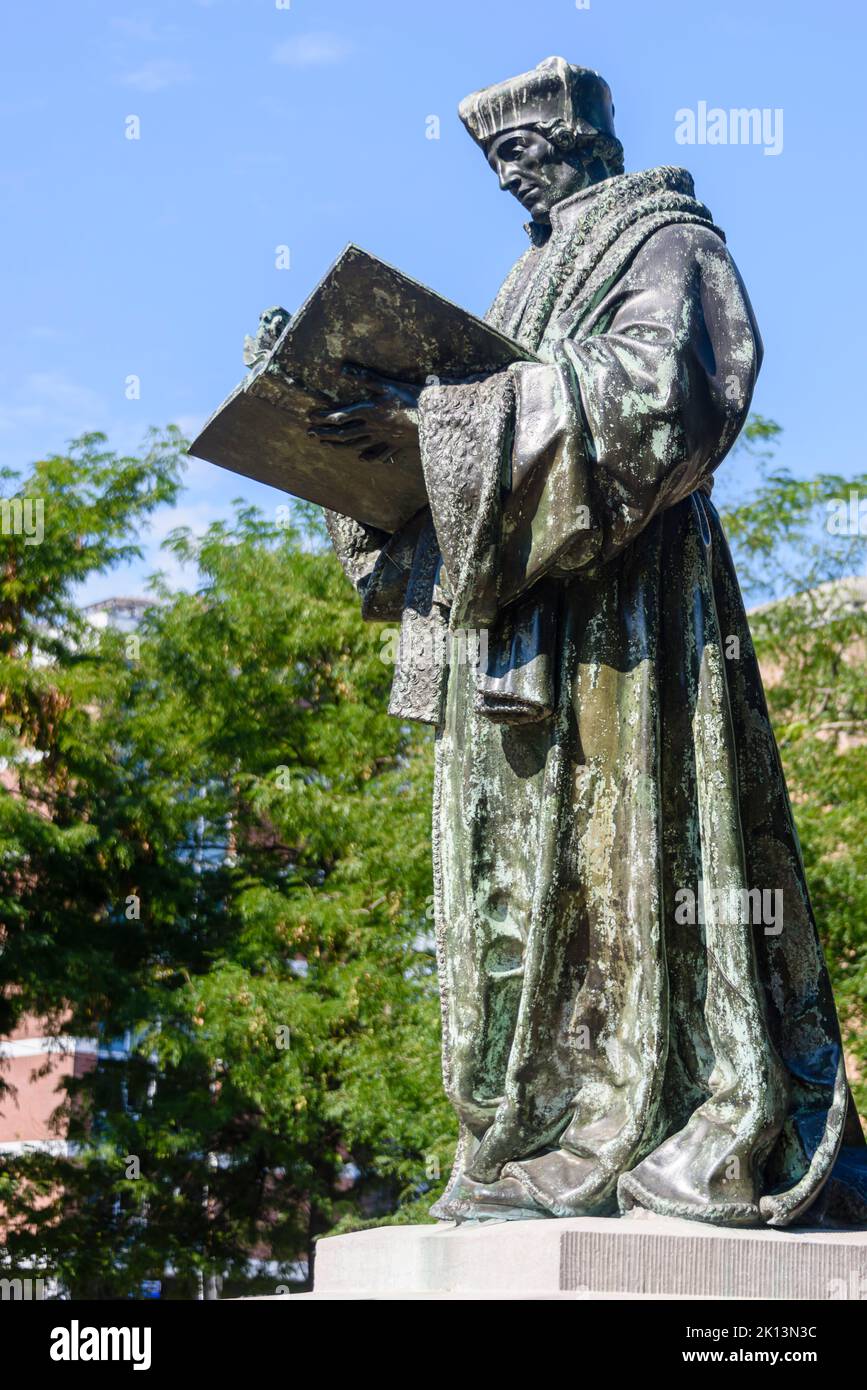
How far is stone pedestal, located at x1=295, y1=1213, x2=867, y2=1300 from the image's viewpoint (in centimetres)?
347

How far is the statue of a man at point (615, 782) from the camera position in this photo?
157 inches

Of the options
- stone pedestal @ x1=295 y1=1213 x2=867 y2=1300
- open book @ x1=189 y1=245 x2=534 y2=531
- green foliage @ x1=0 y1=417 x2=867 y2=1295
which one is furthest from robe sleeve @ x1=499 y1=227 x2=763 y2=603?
green foliage @ x1=0 y1=417 x2=867 y2=1295

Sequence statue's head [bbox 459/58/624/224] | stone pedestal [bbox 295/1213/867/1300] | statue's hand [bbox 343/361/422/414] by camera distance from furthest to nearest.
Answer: statue's head [bbox 459/58/624/224] → statue's hand [bbox 343/361/422/414] → stone pedestal [bbox 295/1213/867/1300]

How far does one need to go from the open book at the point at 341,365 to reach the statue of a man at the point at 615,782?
0.07 meters

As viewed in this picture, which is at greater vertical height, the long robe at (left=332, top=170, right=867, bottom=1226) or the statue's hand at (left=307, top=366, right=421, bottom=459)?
the statue's hand at (left=307, top=366, right=421, bottom=459)

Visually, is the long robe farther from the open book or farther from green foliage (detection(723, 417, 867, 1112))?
green foliage (detection(723, 417, 867, 1112))

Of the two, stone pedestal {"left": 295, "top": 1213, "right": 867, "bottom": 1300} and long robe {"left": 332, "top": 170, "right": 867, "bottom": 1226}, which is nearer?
stone pedestal {"left": 295, "top": 1213, "right": 867, "bottom": 1300}

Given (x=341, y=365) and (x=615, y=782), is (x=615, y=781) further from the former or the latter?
(x=341, y=365)

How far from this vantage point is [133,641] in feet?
62.3

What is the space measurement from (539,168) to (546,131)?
9cm

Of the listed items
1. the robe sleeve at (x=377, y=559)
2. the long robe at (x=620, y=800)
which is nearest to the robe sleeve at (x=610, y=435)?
the long robe at (x=620, y=800)

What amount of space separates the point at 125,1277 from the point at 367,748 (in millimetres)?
5776

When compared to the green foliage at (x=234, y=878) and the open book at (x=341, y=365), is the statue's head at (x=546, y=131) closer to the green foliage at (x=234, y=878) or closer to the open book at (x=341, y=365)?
the open book at (x=341, y=365)
